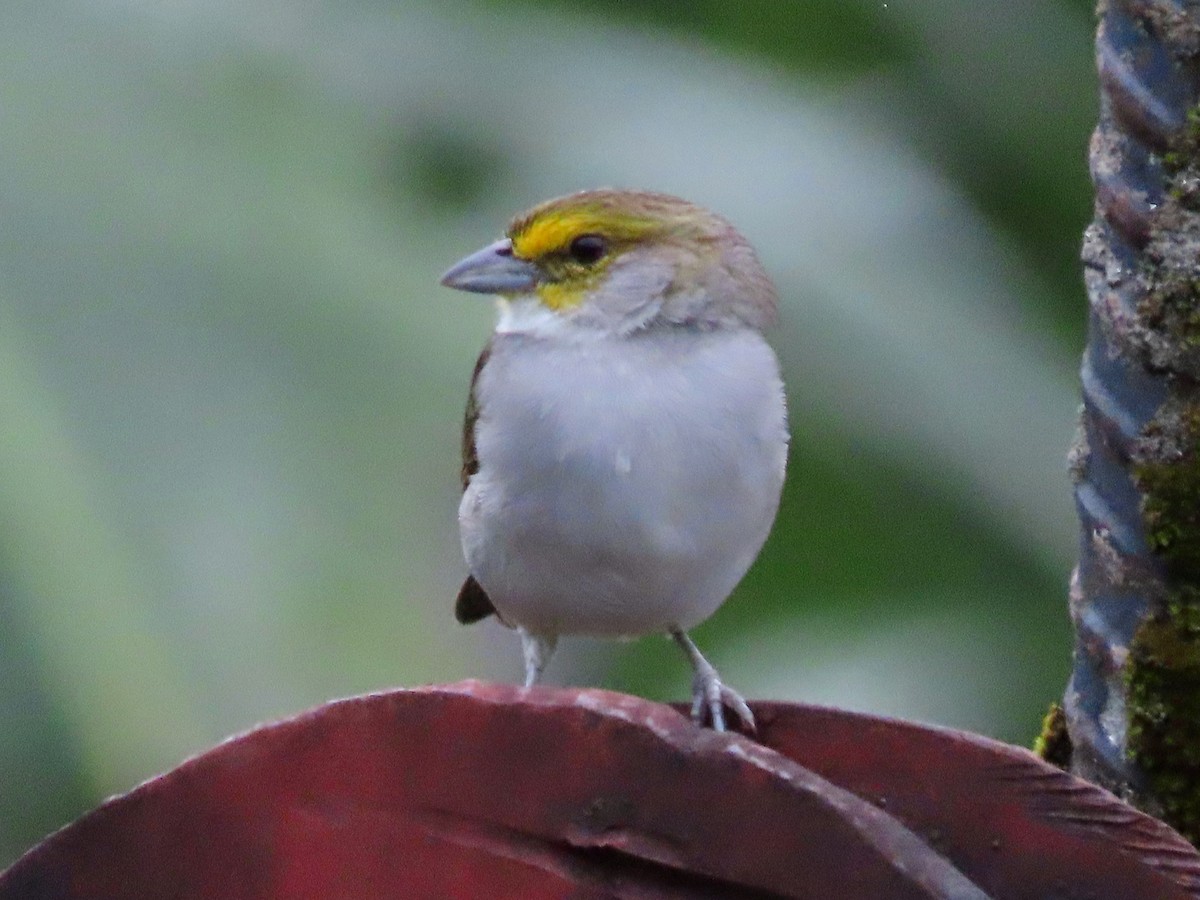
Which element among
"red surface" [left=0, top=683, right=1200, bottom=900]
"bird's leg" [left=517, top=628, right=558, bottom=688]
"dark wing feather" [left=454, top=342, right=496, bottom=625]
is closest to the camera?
"red surface" [left=0, top=683, right=1200, bottom=900]

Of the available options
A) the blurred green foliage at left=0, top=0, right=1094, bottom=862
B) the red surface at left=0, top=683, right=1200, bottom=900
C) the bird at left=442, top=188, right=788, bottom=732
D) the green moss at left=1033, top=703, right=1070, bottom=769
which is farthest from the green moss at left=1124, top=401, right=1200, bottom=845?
the blurred green foliage at left=0, top=0, right=1094, bottom=862

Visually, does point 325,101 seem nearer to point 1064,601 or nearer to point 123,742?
point 123,742

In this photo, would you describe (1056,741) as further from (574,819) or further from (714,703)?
(574,819)

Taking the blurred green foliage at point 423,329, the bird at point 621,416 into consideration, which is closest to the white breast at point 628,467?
the bird at point 621,416

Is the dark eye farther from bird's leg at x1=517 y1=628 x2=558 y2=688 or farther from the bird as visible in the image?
bird's leg at x1=517 y1=628 x2=558 y2=688

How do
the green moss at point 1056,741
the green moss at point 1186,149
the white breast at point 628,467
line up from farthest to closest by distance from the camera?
the white breast at point 628,467 < the green moss at point 1056,741 < the green moss at point 1186,149

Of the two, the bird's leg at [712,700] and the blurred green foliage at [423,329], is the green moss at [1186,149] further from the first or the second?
the blurred green foliage at [423,329]
